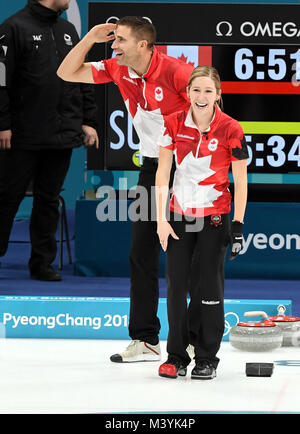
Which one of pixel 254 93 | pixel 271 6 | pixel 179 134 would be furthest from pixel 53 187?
pixel 179 134

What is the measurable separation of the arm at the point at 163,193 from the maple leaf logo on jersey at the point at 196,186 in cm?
7

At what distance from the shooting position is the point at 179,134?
387 cm

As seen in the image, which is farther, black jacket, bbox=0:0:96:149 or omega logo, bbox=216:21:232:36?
omega logo, bbox=216:21:232:36

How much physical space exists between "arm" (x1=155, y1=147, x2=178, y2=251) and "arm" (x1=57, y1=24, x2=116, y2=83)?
613 millimetres

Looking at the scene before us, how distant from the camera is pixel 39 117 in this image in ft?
20.2

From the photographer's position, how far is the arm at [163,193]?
3.83m

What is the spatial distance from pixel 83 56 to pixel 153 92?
37 centimetres

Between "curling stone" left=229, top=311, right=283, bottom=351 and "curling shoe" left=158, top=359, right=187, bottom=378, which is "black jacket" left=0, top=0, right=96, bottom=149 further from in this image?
"curling shoe" left=158, top=359, right=187, bottom=378

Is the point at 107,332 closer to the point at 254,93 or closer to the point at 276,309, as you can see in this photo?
the point at 276,309

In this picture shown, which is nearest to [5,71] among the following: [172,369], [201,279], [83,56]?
[83,56]

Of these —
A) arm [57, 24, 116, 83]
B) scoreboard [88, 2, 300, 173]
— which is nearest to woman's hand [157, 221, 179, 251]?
arm [57, 24, 116, 83]

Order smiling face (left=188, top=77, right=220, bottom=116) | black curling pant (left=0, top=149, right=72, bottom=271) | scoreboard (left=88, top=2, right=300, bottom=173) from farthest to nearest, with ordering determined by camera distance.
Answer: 1. scoreboard (left=88, top=2, right=300, bottom=173)
2. black curling pant (left=0, top=149, right=72, bottom=271)
3. smiling face (left=188, top=77, right=220, bottom=116)

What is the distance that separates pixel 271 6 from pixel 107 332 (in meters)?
2.88

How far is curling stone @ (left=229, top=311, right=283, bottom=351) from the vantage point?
4.52 meters
